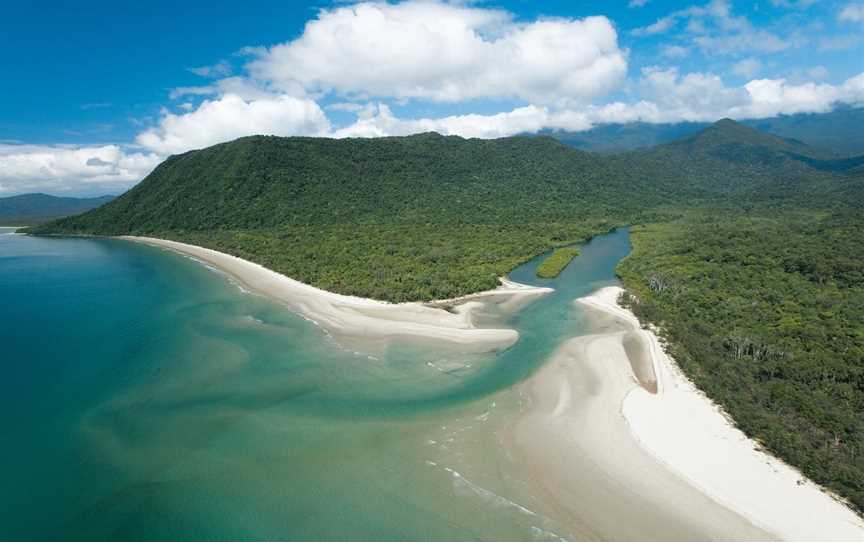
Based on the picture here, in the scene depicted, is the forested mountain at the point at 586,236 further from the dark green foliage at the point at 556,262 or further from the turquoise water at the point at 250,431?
the turquoise water at the point at 250,431

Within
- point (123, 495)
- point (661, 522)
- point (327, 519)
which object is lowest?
point (661, 522)

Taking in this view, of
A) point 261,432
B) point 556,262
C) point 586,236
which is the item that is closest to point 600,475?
point 261,432

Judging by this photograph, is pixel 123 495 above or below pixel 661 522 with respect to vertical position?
above

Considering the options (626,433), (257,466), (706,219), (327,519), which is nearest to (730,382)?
(626,433)

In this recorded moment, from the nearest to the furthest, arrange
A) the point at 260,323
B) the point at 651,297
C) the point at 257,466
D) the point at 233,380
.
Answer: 1. the point at 257,466
2. the point at 233,380
3. the point at 260,323
4. the point at 651,297

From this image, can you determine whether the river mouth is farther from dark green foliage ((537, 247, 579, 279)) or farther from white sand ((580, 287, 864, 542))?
dark green foliage ((537, 247, 579, 279))

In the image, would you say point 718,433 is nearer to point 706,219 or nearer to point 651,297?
point 651,297
